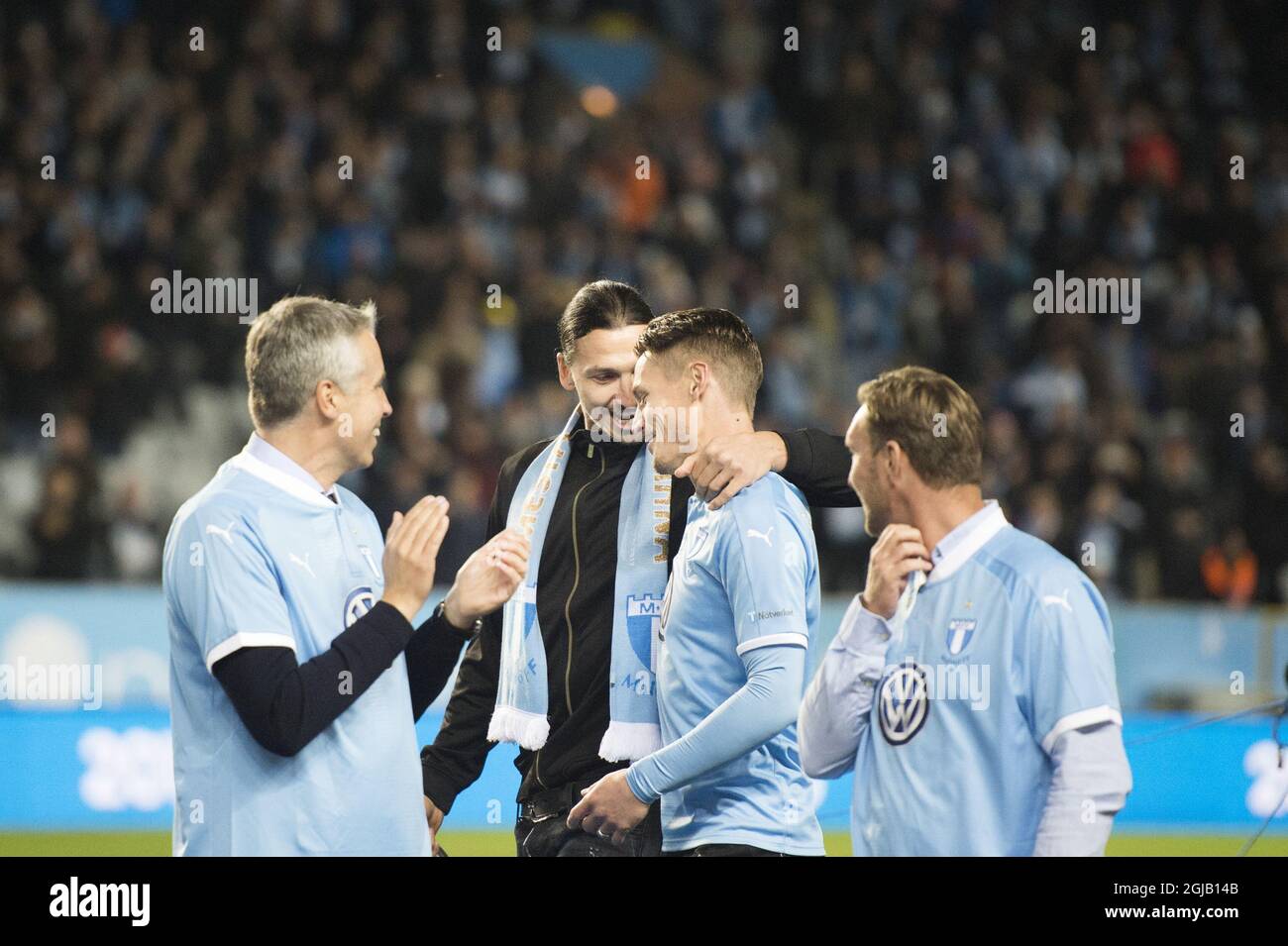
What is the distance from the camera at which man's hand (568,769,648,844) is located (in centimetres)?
353

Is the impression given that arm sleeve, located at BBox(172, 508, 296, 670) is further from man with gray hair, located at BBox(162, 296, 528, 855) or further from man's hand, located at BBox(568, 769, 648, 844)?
man's hand, located at BBox(568, 769, 648, 844)

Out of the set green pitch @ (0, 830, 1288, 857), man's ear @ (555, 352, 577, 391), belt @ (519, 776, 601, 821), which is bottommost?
green pitch @ (0, 830, 1288, 857)

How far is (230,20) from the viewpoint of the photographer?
12.6 meters

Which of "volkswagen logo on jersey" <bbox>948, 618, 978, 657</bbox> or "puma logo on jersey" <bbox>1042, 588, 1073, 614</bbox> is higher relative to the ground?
"puma logo on jersey" <bbox>1042, 588, 1073, 614</bbox>

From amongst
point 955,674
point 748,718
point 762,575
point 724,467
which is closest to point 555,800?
point 748,718

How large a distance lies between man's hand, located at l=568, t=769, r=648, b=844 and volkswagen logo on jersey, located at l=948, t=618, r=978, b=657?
84 centimetres

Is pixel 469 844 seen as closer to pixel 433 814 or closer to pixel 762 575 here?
pixel 433 814

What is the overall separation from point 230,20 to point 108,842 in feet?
24.3

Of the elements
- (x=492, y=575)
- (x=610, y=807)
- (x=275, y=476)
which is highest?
(x=275, y=476)

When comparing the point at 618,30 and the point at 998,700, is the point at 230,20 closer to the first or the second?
the point at 618,30

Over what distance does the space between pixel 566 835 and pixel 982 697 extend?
122 centimetres

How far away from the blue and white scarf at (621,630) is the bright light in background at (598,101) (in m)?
10.2

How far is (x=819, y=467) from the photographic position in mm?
4066

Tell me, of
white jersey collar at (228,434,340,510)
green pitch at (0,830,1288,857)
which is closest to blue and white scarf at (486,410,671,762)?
white jersey collar at (228,434,340,510)
